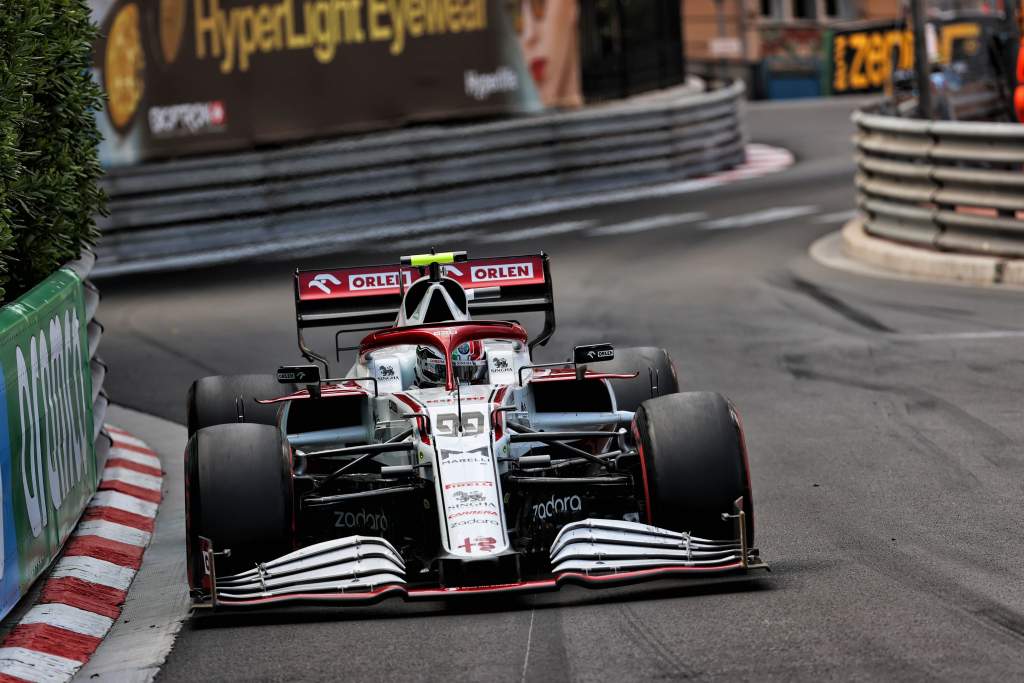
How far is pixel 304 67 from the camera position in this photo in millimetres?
23594

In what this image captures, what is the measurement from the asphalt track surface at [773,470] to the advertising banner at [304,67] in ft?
9.30

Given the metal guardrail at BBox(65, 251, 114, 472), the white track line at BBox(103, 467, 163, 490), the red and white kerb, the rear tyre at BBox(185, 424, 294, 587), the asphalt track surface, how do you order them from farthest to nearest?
the metal guardrail at BBox(65, 251, 114, 472)
the white track line at BBox(103, 467, 163, 490)
the rear tyre at BBox(185, 424, 294, 587)
the red and white kerb
the asphalt track surface

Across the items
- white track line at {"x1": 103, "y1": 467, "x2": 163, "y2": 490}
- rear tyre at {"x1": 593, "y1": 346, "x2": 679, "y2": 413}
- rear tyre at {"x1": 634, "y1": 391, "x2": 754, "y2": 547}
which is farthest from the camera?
white track line at {"x1": 103, "y1": 467, "x2": 163, "y2": 490}

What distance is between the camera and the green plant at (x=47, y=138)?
880 cm

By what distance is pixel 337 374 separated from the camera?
13320 millimetres

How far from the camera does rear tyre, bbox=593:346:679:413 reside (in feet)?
31.2

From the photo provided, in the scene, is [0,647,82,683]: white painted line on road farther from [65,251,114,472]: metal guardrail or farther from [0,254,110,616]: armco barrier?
[65,251,114,472]: metal guardrail

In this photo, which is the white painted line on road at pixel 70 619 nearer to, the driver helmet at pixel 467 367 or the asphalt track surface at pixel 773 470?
the asphalt track surface at pixel 773 470

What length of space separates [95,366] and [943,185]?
31.2 ft

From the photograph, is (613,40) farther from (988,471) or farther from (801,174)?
(988,471)

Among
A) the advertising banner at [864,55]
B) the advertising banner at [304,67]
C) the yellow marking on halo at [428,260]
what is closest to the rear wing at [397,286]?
the yellow marking on halo at [428,260]

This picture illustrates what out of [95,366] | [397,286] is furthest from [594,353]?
[95,366]

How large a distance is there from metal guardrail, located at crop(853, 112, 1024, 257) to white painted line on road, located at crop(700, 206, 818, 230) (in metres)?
2.80

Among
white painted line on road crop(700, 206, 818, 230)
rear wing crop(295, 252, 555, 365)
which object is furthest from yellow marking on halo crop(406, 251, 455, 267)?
white painted line on road crop(700, 206, 818, 230)
